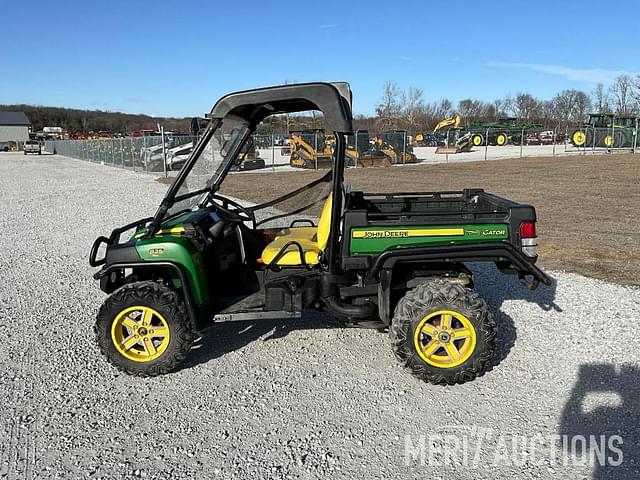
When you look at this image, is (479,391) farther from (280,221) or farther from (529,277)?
(280,221)

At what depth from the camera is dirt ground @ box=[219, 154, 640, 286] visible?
7.35m

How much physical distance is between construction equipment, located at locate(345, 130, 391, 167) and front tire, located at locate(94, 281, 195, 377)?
24362 millimetres

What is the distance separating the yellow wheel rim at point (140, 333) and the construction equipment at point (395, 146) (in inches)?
1059

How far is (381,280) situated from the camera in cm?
401

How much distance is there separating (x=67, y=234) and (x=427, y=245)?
821cm

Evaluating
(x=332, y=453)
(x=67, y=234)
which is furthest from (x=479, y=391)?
(x=67, y=234)

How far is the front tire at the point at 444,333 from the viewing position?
12.6ft

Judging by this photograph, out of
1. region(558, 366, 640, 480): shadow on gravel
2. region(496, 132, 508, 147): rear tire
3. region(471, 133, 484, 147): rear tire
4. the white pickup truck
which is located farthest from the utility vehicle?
the white pickup truck

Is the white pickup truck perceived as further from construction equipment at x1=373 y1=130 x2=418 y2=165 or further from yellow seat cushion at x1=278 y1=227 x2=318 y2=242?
yellow seat cushion at x1=278 y1=227 x2=318 y2=242

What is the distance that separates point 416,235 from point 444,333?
0.74 meters

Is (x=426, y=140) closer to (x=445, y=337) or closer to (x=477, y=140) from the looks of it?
(x=477, y=140)

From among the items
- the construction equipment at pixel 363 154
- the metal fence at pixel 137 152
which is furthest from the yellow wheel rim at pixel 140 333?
the construction equipment at pixel 363 154

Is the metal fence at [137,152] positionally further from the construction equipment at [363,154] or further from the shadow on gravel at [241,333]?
the shadow on gravel at [241,333]

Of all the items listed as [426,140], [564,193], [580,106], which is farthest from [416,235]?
[580,106]
